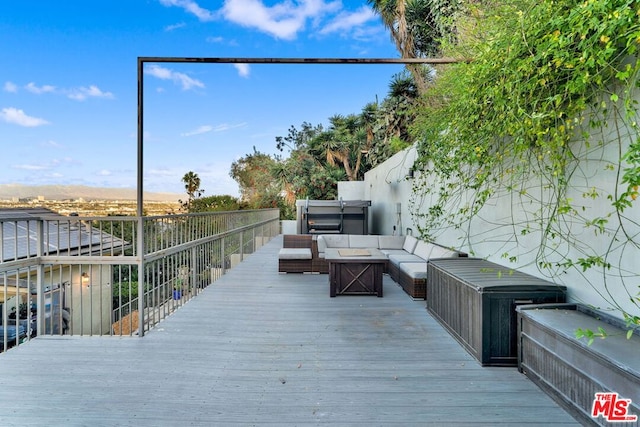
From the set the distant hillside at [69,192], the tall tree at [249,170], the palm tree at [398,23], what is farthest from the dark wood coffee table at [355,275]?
the tall tree at [249,170]

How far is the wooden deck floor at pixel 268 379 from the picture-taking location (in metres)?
2.06

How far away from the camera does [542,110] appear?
232 centimetres

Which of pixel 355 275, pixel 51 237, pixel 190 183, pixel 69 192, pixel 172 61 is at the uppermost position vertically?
pixel 190 183

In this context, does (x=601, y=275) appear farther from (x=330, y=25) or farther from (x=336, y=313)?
(x=330, y=25)

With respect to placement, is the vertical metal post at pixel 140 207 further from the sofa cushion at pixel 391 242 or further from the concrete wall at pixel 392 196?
the concrete wall at pixel 392 196

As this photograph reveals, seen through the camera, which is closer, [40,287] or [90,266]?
[40,287]

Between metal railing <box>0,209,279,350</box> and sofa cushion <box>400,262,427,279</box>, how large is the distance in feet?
10.5

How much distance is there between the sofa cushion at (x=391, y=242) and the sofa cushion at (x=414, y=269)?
1.70 meters

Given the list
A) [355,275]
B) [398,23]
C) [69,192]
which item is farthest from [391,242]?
[398,23]

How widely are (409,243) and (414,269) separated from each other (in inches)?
75.4

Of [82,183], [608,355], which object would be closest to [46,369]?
[608,355]

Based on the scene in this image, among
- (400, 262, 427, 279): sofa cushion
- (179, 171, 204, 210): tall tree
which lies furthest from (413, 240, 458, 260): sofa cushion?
(179, 171, 204, 210): tall tree

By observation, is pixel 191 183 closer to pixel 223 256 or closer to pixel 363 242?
pixel 223 256

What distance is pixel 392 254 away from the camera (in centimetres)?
639
